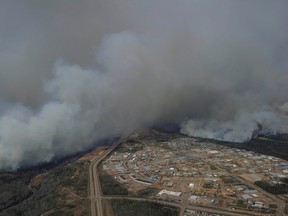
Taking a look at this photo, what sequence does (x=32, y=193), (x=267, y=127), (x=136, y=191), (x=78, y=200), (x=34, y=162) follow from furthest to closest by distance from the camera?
(x=267, y=127) < (x=34, y=162) < (x=32, y=193) < (x=136, y=191) < (x=78, y=200)

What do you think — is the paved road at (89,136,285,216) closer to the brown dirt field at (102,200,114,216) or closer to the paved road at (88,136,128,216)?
the paved road at (88,136,128,216)

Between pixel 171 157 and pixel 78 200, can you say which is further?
pixel 171 157

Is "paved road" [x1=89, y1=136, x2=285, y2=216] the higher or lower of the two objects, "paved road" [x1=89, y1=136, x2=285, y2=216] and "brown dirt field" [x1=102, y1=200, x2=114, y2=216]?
the higher

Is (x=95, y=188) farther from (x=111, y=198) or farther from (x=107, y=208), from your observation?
(x=107, y=208)

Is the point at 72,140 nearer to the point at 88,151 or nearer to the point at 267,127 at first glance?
the point at 88,151

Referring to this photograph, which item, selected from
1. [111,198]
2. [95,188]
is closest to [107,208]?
[111,198]

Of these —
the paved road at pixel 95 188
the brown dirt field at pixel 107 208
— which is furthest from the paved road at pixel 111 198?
the brown dirt field at pixel 107 208

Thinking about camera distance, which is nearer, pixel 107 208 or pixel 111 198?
pixel 107 208

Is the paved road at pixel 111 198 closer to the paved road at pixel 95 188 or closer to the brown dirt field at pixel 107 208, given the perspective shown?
the paved road at pixel 95 188

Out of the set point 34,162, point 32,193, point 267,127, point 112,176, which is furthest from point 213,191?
point 267,127

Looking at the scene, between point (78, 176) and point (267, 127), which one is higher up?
point (267, 127)

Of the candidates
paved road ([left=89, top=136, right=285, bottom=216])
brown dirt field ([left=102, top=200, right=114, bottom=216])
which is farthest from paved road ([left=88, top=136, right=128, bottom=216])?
brown dirt field ([left=102, top=200, right=114, bottom=216])
